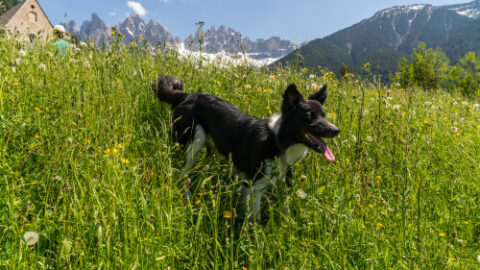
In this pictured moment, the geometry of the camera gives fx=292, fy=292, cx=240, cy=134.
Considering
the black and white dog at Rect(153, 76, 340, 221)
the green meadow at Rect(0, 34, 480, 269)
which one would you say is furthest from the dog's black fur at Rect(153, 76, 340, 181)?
the green meadow at Rect(0, 34, 480, 269)

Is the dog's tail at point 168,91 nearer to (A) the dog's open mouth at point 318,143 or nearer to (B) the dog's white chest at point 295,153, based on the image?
(B) the dog's white chest at point 295,153

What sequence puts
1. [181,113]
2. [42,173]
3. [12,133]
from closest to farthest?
1. [42,173]
2. [12,133]
3. [181,113]

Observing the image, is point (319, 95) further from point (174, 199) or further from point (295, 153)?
point (174, 199)

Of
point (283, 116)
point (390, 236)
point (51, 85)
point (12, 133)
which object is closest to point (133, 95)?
point (51, 85)

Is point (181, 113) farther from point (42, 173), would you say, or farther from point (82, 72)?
point (42, 173)

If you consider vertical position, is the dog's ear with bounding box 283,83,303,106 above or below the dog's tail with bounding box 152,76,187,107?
below

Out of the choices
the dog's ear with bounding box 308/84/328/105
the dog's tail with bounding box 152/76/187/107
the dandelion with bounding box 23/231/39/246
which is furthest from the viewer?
the dog's tail with bounding box 152/76/187/107

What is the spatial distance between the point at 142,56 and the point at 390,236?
4.67m

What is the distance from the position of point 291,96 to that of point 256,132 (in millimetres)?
559

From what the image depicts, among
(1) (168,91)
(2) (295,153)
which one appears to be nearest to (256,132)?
(2) (295,153)

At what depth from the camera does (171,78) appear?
14.2 ft

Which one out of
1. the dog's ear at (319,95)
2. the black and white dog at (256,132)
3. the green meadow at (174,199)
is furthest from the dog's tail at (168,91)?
the dog's ear at (319,95)

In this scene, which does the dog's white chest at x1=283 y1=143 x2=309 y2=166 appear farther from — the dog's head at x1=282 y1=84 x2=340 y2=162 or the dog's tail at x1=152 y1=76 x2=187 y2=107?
the dog's tail at x1=152 y1=76 x2=187 y2=107

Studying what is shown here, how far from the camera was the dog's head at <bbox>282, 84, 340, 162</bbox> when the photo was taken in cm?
279
